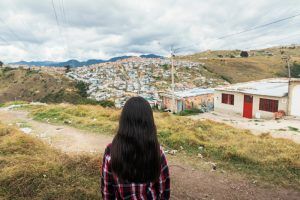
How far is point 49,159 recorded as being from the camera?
499cm

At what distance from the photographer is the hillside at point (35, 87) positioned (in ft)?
132

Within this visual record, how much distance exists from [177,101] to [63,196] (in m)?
23.7

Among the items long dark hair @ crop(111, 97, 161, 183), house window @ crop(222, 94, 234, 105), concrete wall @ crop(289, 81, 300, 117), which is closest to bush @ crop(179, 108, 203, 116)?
house window @ crop(222, 94, 234, 105)

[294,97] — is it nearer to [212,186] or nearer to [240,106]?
[240,106]

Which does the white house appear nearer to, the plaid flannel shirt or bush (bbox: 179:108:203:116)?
bush (bbox: 179:108:203:116)

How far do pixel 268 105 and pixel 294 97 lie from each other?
2.13 metres

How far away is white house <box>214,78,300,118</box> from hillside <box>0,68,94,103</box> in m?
24.6

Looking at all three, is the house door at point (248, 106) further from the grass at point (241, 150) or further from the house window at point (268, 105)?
the grass at point (241, 150)

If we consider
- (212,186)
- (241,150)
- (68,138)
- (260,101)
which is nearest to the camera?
(212,186)

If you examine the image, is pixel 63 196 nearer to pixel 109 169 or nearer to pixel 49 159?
pixel 49 159

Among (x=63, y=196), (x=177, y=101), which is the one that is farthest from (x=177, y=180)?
(x=177, y=101)

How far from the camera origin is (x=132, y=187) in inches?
73.9

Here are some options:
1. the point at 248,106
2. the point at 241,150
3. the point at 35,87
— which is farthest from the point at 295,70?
the point at 241,150

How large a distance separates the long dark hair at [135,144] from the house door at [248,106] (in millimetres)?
20871
